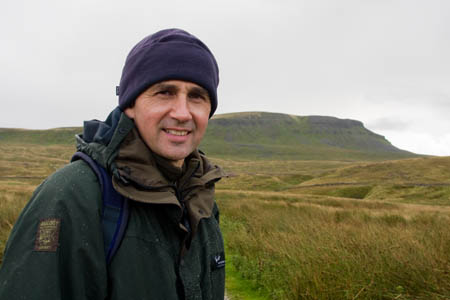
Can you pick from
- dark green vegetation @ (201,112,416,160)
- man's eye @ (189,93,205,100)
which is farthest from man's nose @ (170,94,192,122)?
dark green vegetation @ (201,112,416,160)

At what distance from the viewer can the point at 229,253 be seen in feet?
22.7

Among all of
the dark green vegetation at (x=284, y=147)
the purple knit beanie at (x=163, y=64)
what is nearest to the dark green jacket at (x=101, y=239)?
the purple knit beanie at (x=163, y=64)

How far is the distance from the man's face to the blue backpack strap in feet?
1.06

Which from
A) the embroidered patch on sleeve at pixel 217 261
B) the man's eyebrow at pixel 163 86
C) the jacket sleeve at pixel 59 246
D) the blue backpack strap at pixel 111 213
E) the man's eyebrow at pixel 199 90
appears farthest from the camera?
the embroidered patch on sleeve at pixel 217 261

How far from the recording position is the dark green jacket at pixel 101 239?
1132 millimetres

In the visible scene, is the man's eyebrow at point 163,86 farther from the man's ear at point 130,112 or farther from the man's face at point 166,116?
the man's ear at point 130,112

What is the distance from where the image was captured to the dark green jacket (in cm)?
113

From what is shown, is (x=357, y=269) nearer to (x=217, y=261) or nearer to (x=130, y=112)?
(x=217, y=261)

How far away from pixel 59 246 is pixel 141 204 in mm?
410

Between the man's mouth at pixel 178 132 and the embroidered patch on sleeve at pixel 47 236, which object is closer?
the embroidered patch on sleeve at pixel 47 236

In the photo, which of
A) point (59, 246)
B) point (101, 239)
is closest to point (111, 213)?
point (101, 239)

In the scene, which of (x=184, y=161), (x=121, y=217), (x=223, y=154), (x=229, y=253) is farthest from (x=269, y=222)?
(x=223, y=154)

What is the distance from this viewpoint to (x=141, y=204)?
1508mm

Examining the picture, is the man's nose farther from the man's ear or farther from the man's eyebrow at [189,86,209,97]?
the man's ear
